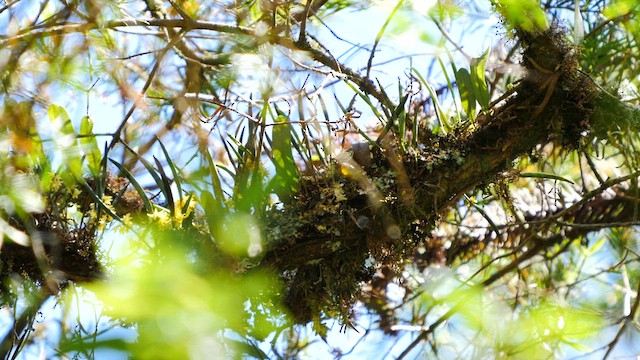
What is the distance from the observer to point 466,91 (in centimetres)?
132

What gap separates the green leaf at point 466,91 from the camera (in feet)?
4.21

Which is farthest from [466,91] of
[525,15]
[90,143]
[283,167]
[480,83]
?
[90,143]

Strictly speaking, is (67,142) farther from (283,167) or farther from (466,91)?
(466,91)

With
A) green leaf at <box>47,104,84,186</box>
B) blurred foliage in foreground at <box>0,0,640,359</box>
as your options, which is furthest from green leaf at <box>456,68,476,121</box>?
green leaf at <box>47,104,84,186</box>

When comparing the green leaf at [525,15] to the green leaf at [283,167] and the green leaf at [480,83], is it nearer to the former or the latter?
the green leaf at [480,83]

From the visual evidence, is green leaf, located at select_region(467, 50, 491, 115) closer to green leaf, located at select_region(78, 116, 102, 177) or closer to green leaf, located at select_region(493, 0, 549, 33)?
green leaf, located at select_region(493, 0, 549, 33)

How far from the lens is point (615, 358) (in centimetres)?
175

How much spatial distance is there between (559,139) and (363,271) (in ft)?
1.43

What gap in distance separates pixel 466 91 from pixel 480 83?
0.03m

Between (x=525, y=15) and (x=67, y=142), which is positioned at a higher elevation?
(x=67, y=142)

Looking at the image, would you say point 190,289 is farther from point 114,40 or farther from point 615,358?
point 615,358

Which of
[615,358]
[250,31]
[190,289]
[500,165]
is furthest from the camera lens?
[615,358]

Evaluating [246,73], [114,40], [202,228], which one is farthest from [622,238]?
[114,40]

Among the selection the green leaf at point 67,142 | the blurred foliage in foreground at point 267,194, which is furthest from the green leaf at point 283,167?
the green leaf at point 67,142
